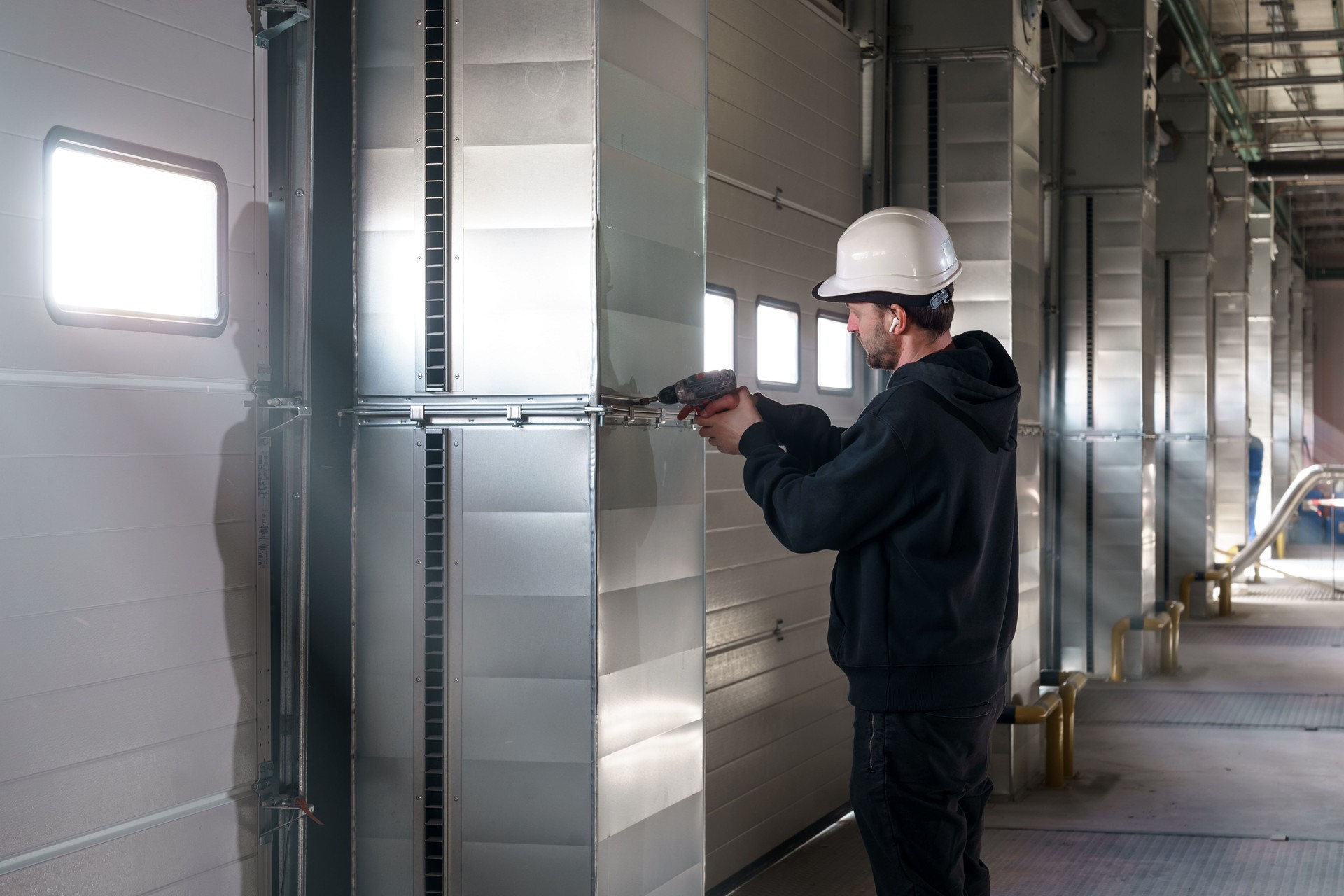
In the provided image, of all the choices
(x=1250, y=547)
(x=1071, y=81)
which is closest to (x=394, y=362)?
(x=1071, y=81)

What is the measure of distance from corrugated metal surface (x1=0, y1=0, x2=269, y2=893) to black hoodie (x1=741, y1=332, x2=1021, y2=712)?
1497mm

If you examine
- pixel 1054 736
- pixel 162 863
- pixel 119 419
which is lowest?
pixel 1054 736

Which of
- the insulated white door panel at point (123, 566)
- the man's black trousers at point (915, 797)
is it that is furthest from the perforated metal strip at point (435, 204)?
the man's black trousers at point (915, 797)

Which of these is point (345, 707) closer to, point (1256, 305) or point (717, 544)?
point (717, 544)

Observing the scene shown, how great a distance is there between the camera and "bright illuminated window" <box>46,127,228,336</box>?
299 centimetres

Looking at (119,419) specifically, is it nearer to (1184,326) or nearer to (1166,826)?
(1166,826)

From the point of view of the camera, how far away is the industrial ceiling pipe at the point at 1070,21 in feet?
34.8

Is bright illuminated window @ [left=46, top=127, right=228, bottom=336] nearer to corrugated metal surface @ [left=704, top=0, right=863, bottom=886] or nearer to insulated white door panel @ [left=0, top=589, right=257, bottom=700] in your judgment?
insulated white door panel @ [left=0, top=589, right=257, bottom=700]

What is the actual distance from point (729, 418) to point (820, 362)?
4334 mm

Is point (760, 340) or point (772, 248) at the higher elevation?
point (772, 248)

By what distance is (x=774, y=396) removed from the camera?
6.88 metres

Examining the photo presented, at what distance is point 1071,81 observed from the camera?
40.0 feet

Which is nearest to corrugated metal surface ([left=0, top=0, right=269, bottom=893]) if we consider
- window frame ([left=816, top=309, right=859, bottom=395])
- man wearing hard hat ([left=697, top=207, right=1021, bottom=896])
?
man wearing hard hat ([left=697, top=207, right=1021, bottom=896])

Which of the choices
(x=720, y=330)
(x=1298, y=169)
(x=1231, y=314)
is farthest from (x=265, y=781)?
(x=1298, y=169)
